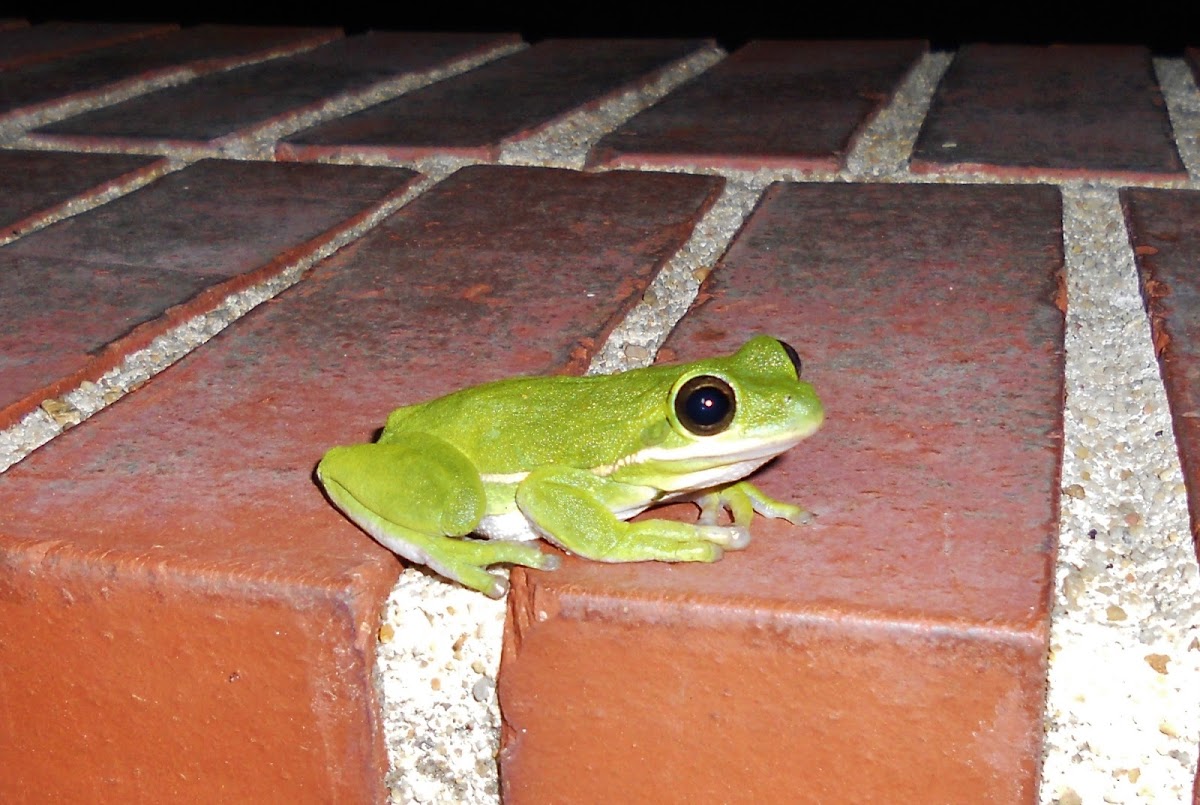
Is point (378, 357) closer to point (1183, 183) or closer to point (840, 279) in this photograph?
point (840, 279)

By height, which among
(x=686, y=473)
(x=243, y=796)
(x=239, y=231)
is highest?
(x=239, y=231)

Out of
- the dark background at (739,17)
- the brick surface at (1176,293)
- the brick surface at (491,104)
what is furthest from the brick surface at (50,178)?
the dark background at (739,17)

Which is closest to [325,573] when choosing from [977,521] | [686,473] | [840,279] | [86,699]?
[86,699]

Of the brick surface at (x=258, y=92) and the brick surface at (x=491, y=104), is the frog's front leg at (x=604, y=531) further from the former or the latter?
the brick surface at (x=258, y=92)

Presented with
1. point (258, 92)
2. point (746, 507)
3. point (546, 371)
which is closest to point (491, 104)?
point (258, 92)

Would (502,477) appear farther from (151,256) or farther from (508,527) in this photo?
(151,256)

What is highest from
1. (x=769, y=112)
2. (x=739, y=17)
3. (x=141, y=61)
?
(x=141, y=61)
